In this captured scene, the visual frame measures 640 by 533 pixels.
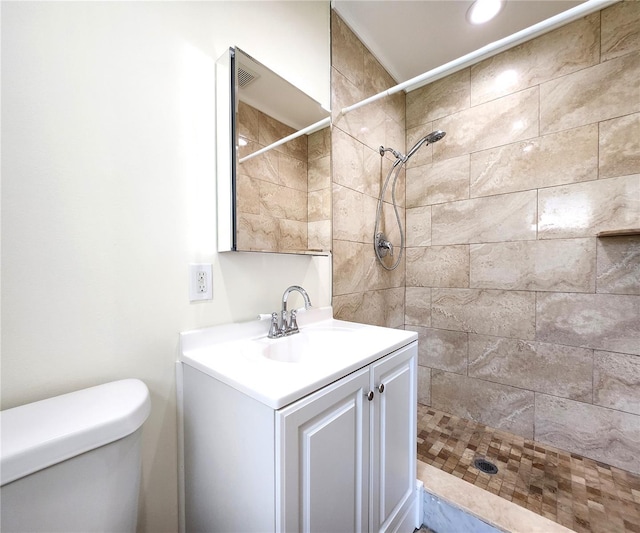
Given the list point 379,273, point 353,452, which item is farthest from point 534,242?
point 353,452

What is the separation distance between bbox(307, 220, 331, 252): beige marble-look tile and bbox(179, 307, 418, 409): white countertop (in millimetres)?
319

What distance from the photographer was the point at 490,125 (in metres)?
1.80

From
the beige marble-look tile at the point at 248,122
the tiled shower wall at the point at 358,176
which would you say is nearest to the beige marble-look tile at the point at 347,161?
the tiled shower wall at the point at 358,176

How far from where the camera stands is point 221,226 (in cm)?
104

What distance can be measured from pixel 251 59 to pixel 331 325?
3.83ft

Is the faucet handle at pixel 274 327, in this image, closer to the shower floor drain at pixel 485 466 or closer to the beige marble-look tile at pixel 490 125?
the shower floor drain at pixel 485 466

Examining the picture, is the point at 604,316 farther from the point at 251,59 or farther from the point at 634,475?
the point at 251,59

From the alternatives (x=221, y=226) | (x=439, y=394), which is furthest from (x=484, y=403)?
(x=221, y=226)

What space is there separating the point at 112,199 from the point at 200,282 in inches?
14.0

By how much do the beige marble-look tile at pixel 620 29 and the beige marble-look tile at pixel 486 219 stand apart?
761 mm

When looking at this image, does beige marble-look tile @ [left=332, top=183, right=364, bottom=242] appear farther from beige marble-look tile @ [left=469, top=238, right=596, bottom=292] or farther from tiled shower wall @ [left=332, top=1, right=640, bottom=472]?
beige marble-look tile @ [left=469, top=238, right=596, bottom=292]

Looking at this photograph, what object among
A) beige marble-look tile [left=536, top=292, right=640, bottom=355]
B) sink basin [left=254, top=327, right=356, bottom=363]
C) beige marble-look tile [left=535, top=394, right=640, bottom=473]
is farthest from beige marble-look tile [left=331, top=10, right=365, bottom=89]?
beige marble-look tile [left=535, top=394, right=640, bottom=473]

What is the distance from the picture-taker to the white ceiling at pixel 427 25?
151 cm

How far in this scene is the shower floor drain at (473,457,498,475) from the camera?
141 cm
